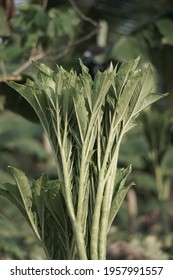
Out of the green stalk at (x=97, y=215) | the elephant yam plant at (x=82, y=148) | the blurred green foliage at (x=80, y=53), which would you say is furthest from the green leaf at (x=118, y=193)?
the blurred green foliage at (x=80, y=53)

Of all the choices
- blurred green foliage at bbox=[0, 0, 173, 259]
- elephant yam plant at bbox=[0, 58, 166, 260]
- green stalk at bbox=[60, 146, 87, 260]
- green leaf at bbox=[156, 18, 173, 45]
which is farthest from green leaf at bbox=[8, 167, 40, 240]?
green leaf at bbox=[156, 18, 173, 45]

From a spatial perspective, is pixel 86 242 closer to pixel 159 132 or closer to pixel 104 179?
pixel 104 179

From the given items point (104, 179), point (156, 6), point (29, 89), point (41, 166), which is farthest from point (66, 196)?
point (156, 6)

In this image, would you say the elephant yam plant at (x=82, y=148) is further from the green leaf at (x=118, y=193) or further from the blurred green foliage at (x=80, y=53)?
the blurred green foliage at (x=80, y=53)

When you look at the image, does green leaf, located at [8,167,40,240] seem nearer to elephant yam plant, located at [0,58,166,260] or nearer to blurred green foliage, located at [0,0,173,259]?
elephant yam plant, located at [0,58,166,260]

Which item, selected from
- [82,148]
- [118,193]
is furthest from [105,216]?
[82,148]

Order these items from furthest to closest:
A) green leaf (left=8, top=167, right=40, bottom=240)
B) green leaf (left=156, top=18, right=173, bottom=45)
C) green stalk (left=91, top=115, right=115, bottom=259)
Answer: green leaf (left=156, top=18, right=173, bottom=45)
green leaf (left=8, top=167, right=40, bottom=240)
green stalk (left=91, top=115, right=115, bottom=259)

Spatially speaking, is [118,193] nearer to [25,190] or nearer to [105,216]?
[105,216]
